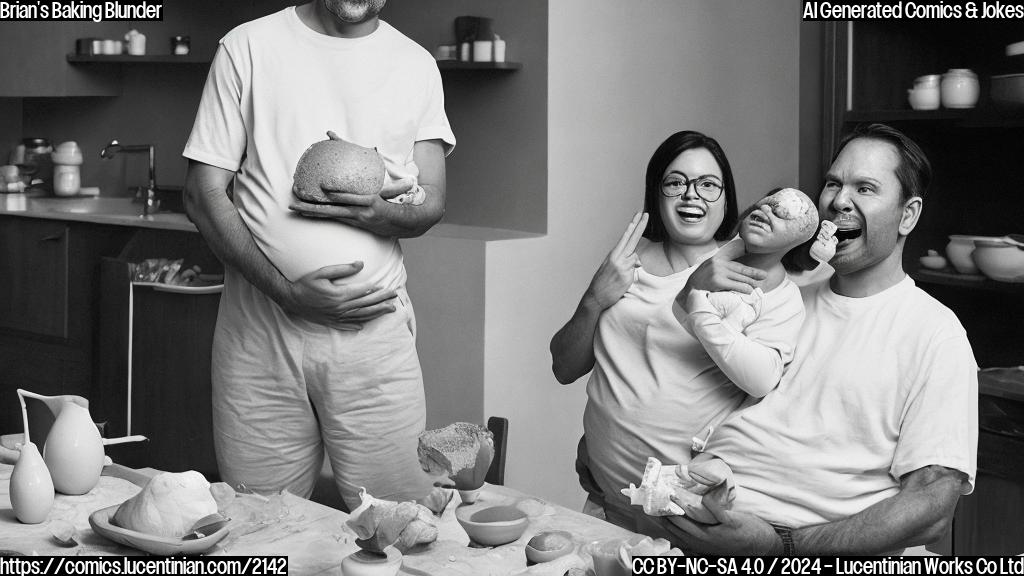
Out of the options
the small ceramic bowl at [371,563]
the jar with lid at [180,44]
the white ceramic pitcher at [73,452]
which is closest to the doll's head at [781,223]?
the small ceramic bowl at [371,563]

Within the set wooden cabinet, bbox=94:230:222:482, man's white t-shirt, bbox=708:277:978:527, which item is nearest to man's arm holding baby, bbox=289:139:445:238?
man's white t-shirt, bbox=708:277:978:527

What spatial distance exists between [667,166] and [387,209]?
1.72ft

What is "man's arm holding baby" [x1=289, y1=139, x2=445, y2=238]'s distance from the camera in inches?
87.2

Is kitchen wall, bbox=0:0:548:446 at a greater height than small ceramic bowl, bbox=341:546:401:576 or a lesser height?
greater

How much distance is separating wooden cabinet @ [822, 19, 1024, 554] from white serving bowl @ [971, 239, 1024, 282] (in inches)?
3.7

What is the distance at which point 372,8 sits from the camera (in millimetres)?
2291

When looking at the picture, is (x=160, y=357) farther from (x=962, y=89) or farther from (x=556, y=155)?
(x=962, y=89)

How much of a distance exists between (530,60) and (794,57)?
0.90 m

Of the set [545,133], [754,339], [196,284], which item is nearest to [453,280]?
[545,133]

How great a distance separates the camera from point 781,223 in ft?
6.24

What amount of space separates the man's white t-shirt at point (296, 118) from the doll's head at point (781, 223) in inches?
28.7

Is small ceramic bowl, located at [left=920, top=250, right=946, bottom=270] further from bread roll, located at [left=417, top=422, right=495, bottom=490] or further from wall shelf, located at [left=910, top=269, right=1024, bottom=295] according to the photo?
bread roll, located at [left=417, top=422, right=495, bottom=490]

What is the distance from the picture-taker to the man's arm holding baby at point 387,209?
2215mm

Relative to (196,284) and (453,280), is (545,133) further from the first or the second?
(196,284)
